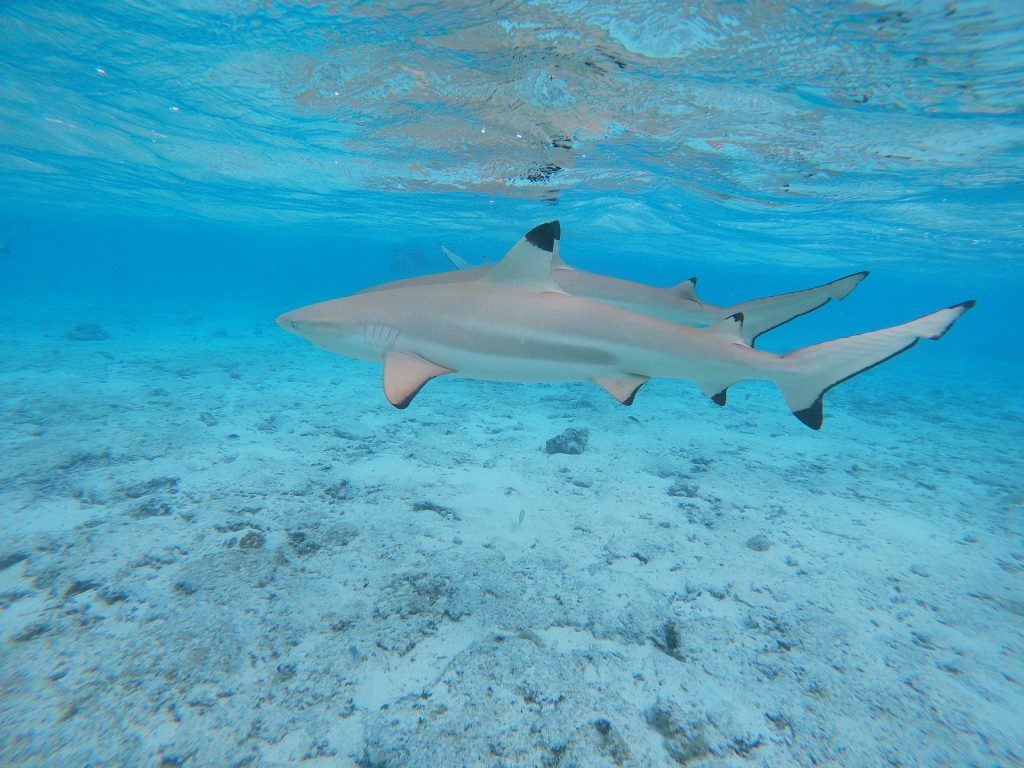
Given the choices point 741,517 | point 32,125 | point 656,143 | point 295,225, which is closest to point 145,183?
point 32,125

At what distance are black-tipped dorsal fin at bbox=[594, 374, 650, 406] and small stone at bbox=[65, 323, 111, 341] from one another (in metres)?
23.8

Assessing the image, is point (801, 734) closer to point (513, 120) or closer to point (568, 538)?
point (568, 538)

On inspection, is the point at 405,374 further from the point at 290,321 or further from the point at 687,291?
the point at 687,291

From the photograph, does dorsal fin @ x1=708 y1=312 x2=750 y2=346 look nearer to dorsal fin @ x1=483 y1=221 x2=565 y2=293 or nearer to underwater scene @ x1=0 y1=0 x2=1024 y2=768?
underwater scene @ x1=0 y1=0 x2=1024 y2=768

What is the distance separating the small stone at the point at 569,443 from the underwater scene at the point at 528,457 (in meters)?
0.10

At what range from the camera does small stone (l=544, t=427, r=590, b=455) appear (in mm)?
8289

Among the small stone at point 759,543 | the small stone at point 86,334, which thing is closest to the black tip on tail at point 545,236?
the small stone at point 759,543

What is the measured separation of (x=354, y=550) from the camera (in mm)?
4906

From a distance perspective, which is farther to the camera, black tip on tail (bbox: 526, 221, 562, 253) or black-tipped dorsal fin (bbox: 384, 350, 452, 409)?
black tip on tail (bbox: 526, 221, 562, 253)

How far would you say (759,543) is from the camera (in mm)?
5539

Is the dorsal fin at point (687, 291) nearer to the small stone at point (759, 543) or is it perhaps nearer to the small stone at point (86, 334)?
the small stone at point (759, 543)

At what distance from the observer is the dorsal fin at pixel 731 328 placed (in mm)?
4027

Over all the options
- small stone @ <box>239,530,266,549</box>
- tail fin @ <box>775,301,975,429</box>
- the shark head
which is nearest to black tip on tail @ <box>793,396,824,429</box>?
tail fin @ <box>775,301,975,429</box>

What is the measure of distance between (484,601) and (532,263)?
3275mm
